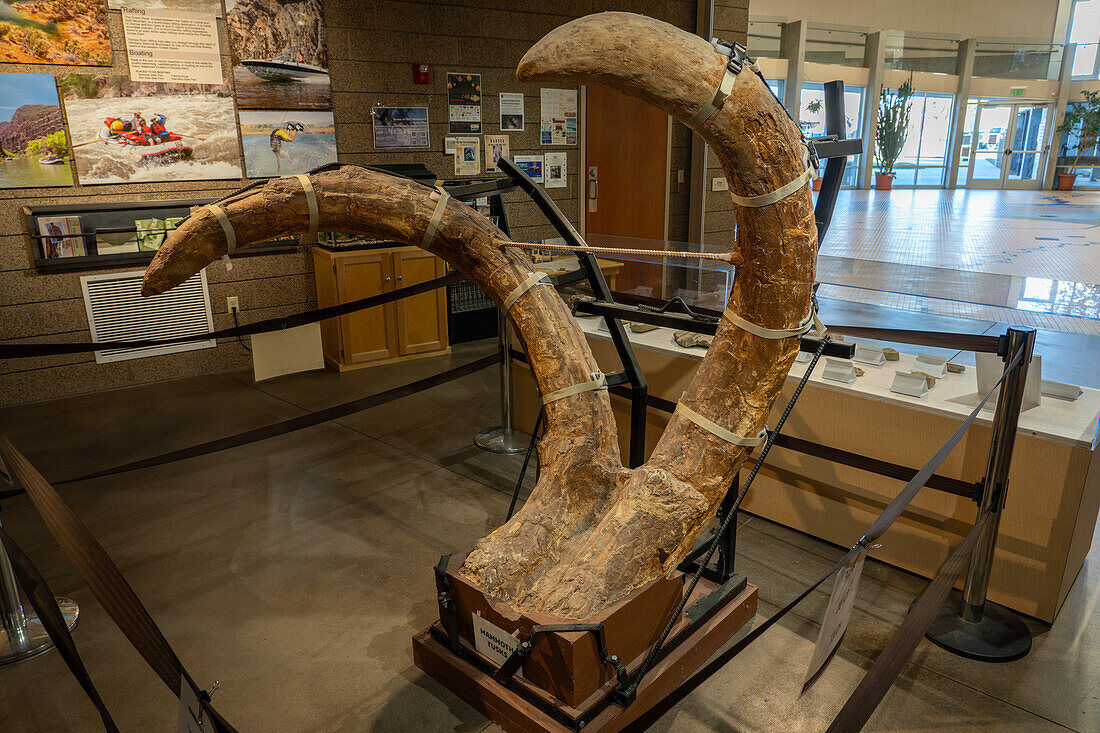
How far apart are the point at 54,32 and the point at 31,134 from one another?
64 centimetres

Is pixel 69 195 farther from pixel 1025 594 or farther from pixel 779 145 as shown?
pixel 1025 594

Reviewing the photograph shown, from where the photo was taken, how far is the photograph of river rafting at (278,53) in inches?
187

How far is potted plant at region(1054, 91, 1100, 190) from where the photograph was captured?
841 centimetres

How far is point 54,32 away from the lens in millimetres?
4191

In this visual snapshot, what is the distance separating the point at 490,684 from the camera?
169 cm

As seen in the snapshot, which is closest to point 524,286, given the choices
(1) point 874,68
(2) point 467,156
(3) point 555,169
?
(2) point 467,156

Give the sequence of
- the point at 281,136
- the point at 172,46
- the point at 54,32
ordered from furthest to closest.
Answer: the point at 281,136 → the point at 172,46 → the point at 54,32

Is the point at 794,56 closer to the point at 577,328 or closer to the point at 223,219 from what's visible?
the point at 577,328

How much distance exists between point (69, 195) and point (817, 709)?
5041mm

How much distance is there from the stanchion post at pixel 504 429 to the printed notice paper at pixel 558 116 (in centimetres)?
297

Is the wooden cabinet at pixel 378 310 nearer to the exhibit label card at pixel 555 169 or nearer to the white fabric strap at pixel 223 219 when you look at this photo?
the exhibit label card at pixel 555 169

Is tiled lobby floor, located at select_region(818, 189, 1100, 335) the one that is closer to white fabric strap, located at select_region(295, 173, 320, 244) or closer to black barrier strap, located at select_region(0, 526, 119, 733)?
white fabric strap, located at select_region(295, 173, 320, 244)

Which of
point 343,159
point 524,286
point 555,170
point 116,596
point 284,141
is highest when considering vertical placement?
point 284,141

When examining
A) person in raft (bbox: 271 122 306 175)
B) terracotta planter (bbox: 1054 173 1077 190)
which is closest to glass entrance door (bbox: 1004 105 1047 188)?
Answer: terracotta planter (bbox: 1054 173 1077 190)
